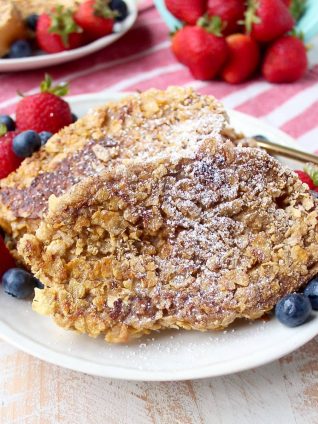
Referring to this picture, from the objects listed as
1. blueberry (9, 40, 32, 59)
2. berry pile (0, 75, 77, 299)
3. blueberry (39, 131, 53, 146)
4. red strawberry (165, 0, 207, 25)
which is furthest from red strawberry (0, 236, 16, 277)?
red strawberry (165, 0, 207, 25)

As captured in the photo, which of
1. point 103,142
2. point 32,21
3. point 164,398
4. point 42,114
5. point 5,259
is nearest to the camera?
point 164,398

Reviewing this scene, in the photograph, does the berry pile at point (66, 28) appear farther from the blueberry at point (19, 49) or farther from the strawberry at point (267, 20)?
the strawberry at point (267, 20)

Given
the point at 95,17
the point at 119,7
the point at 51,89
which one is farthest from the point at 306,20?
the point at 51,89

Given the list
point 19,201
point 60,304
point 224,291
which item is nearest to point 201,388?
point 224,291

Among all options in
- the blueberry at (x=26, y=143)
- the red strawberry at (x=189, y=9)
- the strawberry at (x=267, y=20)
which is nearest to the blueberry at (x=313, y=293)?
the blueberry at (x=26, y=143)

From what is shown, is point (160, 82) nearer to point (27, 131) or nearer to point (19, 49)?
point (19, 49)

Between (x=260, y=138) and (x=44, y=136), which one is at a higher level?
(x=44, y=136)

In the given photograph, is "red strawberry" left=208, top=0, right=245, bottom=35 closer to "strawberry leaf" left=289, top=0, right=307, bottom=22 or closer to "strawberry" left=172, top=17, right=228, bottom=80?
"strawberry" left=172, top=17, right=228, bottom=80
